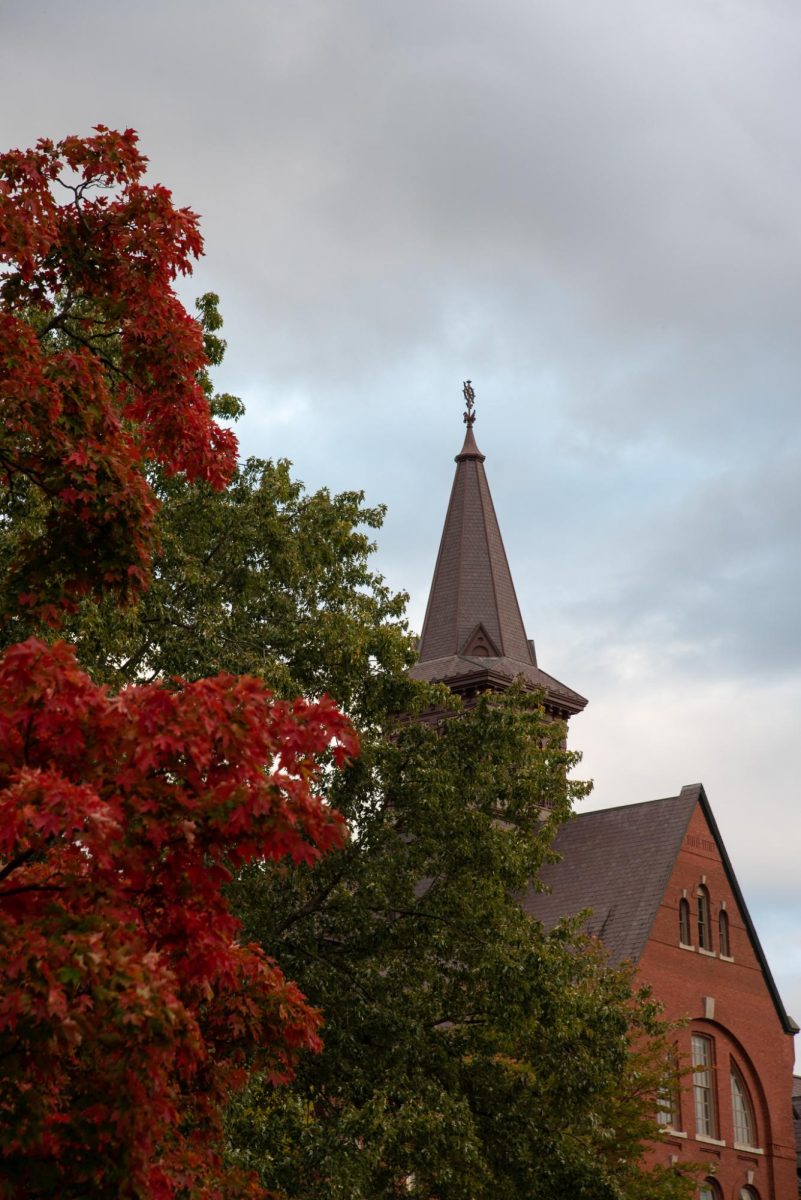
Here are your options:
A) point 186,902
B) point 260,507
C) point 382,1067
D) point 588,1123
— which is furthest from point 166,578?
point 186,902

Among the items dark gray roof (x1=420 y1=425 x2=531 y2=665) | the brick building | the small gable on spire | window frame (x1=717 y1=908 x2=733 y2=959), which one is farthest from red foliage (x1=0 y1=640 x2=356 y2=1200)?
dark gray roof (x1=420 y1=425 x2=531 y2=665)

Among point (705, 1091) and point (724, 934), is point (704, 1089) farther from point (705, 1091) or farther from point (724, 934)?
point (724, 934)

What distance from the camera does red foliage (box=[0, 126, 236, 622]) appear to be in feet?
33.8

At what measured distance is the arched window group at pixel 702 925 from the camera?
43.8 metres

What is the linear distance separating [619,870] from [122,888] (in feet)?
128

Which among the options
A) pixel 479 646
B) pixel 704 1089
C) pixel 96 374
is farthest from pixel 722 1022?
pixel 96 374

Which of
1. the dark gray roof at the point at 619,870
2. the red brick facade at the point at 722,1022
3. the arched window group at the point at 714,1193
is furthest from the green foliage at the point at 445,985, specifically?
the arched window group at the point at 714,1193

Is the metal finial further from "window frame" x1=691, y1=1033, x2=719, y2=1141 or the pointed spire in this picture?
"window frame" x1=691, y1=1033, x2=719, y2=1141

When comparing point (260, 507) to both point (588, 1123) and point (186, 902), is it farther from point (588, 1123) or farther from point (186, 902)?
point (186, 902)

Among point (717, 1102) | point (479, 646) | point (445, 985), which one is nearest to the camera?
point (445, 985)

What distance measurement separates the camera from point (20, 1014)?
279 inches

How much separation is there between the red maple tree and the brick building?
1202 inches

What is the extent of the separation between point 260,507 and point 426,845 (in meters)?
5.68

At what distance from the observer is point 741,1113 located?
43.6 meters
